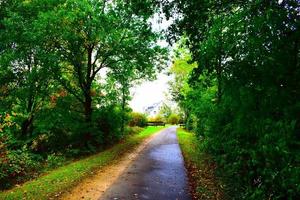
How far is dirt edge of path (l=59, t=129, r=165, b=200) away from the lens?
1023 cm

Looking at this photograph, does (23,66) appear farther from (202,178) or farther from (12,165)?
(202,178)

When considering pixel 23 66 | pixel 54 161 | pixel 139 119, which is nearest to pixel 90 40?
pixel 23 66

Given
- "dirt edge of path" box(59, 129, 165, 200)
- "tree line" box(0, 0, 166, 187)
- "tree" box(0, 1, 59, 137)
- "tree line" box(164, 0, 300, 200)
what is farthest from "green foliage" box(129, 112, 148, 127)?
"tree line" box(164, 0, 300, 200)

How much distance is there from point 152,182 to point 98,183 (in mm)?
1965

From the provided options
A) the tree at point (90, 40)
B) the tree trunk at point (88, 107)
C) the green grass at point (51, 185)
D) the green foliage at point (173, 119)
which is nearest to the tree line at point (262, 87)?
the green grass at point (51, 185)

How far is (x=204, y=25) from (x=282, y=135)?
5.48m

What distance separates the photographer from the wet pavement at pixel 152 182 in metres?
10.2

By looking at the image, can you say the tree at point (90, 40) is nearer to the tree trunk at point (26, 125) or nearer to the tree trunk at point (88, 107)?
the tree trunk at point (88, 107)

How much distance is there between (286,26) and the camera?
25.6 feet

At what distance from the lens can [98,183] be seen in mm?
11875

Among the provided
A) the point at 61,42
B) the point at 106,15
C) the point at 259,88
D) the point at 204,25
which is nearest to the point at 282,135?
the point at 259,88

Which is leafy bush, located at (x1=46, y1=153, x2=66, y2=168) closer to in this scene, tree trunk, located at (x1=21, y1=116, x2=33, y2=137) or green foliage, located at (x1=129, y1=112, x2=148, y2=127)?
tree trunk, located at (x1=21, y1=116, x2=33, y2=137)

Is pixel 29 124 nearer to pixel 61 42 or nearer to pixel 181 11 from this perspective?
pixel 61 42

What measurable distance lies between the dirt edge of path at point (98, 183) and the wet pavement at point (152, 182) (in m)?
0.27
